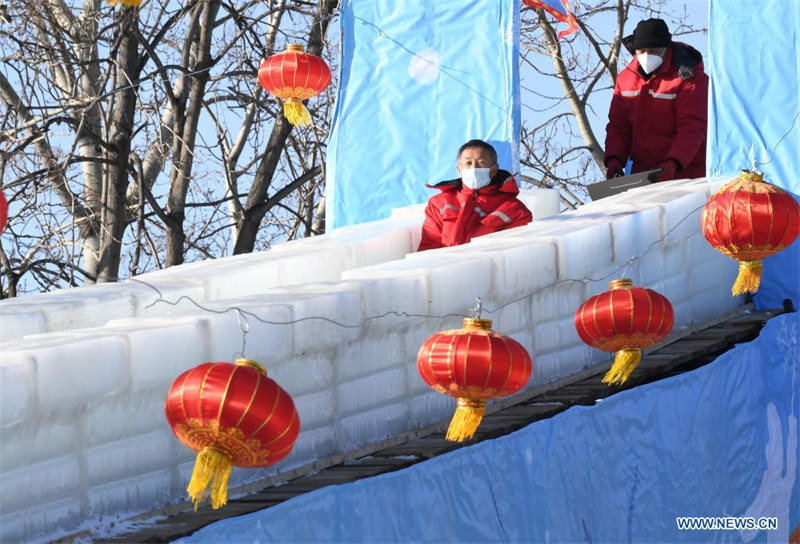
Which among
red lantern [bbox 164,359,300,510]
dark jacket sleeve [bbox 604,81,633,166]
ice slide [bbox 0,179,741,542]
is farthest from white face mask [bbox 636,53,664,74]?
red lantern [bbox 164,359,300,510]

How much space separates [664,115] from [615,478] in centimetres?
296

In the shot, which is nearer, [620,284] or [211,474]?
[211,474]

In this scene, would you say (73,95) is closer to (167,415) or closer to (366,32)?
(366,32)

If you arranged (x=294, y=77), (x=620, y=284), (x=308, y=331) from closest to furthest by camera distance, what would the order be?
(x=308, y=331)
(x=620, y=284)
(x=294, y=77)

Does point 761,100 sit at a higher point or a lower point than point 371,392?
higher

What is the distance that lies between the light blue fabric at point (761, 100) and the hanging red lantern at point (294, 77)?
217 cm

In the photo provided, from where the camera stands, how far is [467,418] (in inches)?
192

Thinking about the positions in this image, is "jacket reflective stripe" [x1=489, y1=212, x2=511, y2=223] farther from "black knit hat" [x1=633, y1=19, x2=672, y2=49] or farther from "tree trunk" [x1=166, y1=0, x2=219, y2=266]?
"tree trunk" [x1=166, y1=0, x2=219, y2=266]

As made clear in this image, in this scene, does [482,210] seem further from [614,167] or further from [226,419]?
[226,419]

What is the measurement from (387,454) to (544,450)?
0.54 metres

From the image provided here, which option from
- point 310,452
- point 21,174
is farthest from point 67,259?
point 310,452

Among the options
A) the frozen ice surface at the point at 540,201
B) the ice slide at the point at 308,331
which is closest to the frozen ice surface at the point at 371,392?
the ice slide at the point at 308,331

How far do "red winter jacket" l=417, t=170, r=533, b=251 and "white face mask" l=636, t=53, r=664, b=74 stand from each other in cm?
140

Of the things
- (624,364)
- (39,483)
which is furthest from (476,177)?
(39,483)
